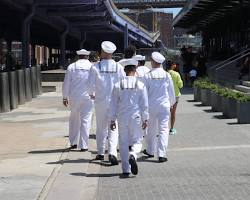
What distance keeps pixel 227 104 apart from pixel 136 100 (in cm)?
855

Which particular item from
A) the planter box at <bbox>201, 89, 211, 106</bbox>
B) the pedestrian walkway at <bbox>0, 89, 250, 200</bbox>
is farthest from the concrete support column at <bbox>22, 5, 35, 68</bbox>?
the pedestrian walkway at <bbox>0, 89, 250, 200</bbox>

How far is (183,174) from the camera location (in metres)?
9.68

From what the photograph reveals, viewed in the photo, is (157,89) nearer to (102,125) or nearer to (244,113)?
(102,125)

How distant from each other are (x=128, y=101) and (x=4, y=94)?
12.1 meters

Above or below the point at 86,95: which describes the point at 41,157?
below

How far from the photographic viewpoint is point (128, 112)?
9.63 metres

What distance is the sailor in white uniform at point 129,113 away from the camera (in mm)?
9602

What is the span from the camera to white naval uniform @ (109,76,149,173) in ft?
Answer: 31.5

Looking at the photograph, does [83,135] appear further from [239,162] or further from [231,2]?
[231,2]

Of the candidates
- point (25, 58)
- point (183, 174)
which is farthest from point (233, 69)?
point (183, 174)

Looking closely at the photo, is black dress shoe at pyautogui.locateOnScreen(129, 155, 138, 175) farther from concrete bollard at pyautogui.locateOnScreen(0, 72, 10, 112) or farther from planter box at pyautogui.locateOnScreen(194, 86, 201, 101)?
planter box at pyautogui.locateOnScreen(194, 86, 201, 101)

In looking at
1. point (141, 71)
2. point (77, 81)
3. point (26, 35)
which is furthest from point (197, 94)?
point (26, 35)

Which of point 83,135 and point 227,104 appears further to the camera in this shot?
point 227,104

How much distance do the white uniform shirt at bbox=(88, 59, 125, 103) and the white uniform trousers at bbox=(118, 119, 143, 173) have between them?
142 centimetres
